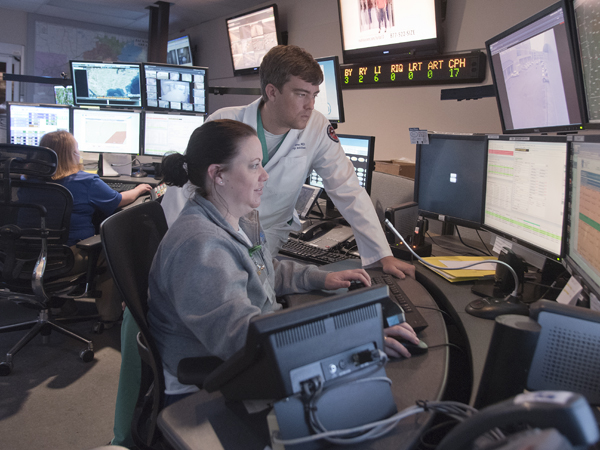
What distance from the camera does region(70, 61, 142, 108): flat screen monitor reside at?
369 cm

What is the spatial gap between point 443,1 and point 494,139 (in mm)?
1955

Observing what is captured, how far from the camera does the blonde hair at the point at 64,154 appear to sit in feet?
8.09

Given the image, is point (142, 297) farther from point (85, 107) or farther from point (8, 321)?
point (85, 107)

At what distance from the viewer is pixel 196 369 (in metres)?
0.93

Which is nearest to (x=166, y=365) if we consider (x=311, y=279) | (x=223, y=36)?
(x=311, y=279)

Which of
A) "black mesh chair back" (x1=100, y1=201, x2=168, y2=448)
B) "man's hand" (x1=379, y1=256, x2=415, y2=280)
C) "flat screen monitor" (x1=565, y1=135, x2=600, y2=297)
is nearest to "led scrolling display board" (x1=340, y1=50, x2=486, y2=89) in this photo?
"man's hand" (x1=379, y1=256, x2=415, y2=280)

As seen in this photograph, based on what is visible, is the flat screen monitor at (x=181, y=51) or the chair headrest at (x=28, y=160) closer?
the chair headrest at (x=28, y=160)

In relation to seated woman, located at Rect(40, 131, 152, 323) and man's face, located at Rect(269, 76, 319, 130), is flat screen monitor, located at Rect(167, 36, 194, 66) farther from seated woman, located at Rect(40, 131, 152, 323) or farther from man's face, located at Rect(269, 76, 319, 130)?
man's face, located at Rect(269, 76, 319, 130)

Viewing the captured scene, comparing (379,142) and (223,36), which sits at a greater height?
(223,36)

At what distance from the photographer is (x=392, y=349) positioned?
943mm

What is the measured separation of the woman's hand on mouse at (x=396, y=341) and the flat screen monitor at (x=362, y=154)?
134cm

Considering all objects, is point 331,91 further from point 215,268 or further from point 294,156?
point 215,268

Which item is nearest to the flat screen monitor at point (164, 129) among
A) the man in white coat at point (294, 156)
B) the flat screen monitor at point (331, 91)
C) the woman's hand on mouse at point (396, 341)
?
the flat screen monitor at point (331, 91)

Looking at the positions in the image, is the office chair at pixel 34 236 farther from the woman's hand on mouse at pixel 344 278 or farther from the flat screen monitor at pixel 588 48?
the flat screen monitor at pixel 588 48
